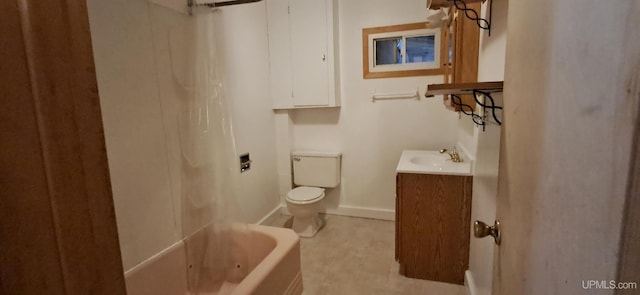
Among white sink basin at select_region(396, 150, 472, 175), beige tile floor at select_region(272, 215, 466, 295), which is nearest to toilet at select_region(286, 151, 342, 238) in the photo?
beige tile floor at select_region(272, 215, 466, 295)

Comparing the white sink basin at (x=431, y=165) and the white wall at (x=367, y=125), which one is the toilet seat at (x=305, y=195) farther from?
the white sink basin at (x=431, y=165)

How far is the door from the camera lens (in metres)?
0.34

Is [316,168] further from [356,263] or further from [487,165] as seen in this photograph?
[487,165]

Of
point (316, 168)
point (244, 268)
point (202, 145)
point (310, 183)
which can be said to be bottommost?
point (244, 268)

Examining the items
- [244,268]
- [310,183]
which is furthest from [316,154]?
[244,268]

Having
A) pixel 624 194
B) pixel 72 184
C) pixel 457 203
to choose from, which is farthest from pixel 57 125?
pixel 457 203

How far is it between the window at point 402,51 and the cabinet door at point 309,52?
425 millimetres

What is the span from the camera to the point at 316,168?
9.95 ft

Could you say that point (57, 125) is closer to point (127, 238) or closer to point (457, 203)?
point (127, 238)

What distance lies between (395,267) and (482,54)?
5.27 feet

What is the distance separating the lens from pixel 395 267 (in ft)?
7.14

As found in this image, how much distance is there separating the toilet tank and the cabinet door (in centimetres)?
55

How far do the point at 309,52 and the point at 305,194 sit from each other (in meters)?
1.41

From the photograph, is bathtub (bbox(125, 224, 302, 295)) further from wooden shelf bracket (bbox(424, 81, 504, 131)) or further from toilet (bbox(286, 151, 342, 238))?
wooden shelf bracket (bbox(424, 81, 504, 131))
